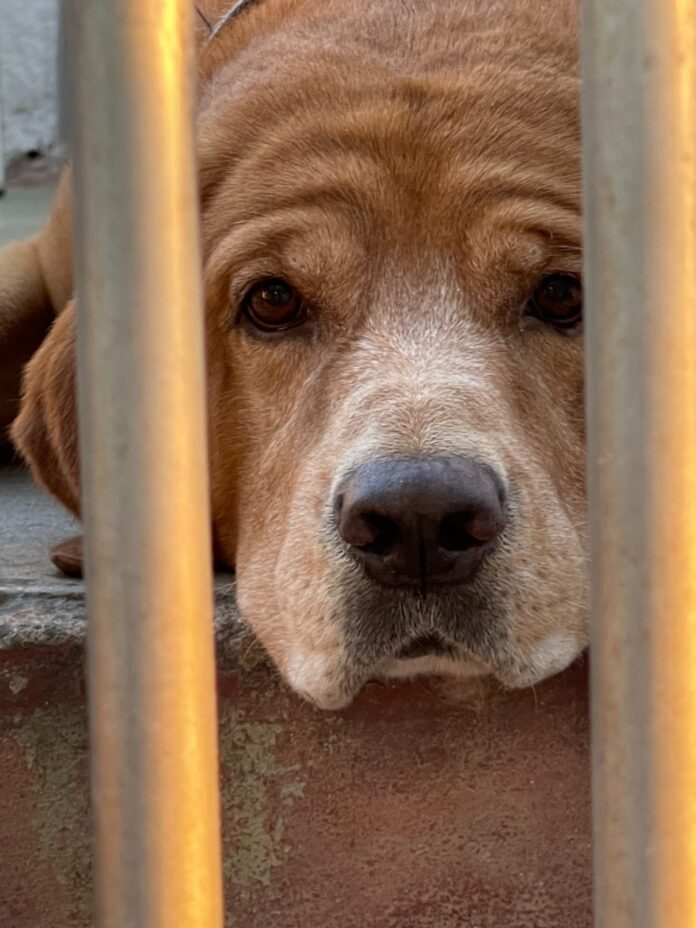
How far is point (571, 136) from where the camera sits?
2824 millimetres

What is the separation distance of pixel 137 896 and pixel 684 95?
0.86 metres

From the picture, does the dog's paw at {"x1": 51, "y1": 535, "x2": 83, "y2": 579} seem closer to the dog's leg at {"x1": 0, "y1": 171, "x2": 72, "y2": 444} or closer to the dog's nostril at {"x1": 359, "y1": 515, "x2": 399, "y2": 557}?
the dog's nostril at {"x1": 359, "y1": 515, "x2": 399, "y2": 557}

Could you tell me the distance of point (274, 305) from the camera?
277cm

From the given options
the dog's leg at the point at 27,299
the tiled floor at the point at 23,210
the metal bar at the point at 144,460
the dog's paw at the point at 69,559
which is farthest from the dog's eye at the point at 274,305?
the tiled floor at the point at 23,210

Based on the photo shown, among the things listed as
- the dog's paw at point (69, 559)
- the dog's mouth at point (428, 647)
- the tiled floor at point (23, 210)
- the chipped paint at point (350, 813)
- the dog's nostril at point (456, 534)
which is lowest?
the chipped paint at point (350, 813)

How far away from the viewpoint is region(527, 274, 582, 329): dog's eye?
264cm

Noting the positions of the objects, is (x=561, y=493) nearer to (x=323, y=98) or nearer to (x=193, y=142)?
(x=323, y=98)

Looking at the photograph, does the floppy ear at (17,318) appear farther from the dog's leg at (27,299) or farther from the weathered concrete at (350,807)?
the weathered concrete at (350,807)

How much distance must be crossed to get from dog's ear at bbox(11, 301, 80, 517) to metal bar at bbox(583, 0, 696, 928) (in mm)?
1981

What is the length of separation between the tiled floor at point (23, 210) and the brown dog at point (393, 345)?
3.75 meters

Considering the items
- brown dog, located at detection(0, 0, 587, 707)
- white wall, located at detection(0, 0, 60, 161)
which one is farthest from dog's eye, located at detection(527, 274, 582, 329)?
white wall, located at detection(0, 0, 60, 161)

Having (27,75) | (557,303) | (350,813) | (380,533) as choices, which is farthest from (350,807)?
(27,75)

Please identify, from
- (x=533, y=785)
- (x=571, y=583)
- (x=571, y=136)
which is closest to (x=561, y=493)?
(x=571, y=583)

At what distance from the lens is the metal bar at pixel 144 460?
3.96ft
